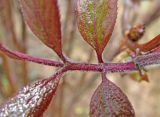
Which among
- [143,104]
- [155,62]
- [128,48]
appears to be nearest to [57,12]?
[155,62]

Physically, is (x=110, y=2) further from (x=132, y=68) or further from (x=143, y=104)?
(x=143, y=104)

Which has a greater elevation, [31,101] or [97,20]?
[97,20]

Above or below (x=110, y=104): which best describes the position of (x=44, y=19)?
above

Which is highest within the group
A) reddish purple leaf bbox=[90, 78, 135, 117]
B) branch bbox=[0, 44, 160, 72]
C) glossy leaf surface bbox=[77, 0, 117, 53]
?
glossy leaf surface bbox=[77, 0, 117, 53]

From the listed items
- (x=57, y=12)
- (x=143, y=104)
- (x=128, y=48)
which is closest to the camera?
(x=57, y=12)

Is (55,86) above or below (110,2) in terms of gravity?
below
